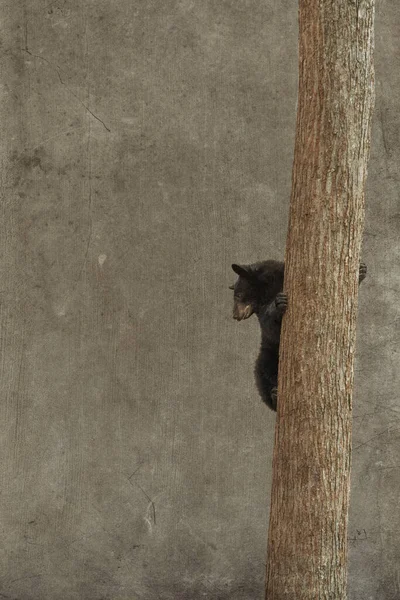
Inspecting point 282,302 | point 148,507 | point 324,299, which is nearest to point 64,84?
point 282,302

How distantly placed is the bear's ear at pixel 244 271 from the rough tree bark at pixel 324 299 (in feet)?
2.55

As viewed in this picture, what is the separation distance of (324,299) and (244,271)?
927 millimetres

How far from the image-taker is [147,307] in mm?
4812

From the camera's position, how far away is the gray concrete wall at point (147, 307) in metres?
4.80

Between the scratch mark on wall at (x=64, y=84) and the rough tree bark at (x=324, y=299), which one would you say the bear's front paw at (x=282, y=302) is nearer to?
the rough tree bark at (x=324, y=299)

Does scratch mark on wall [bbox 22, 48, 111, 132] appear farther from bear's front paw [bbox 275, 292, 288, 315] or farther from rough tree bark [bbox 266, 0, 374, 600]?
bear's front paw [bbox 275, 292, 288, 315]

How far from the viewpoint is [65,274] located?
4.83 meters

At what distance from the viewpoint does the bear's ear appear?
12.4 feet

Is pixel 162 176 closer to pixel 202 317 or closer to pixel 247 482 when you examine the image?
pixel 202 317

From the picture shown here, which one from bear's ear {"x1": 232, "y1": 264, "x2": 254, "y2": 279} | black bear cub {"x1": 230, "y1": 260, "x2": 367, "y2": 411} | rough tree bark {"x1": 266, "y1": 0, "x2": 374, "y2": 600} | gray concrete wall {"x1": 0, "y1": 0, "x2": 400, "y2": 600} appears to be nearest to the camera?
rough tree bark {"x1": 266, "y1": 0, "x2": 374, "y2": 600}

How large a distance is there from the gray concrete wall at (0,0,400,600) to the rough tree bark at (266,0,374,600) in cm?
181

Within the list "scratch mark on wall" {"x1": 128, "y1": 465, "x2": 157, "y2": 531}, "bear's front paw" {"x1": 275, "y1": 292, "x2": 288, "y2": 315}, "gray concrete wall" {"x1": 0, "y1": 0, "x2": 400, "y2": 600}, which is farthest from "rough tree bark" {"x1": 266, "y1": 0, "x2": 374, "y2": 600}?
"scratch mark on wall" {"x1": 128, "y1": 465, "x2": 157, "y2": 531}

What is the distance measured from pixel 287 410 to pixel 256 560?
2.23 metres

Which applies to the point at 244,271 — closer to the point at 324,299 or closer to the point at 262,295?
the point at 262,295
